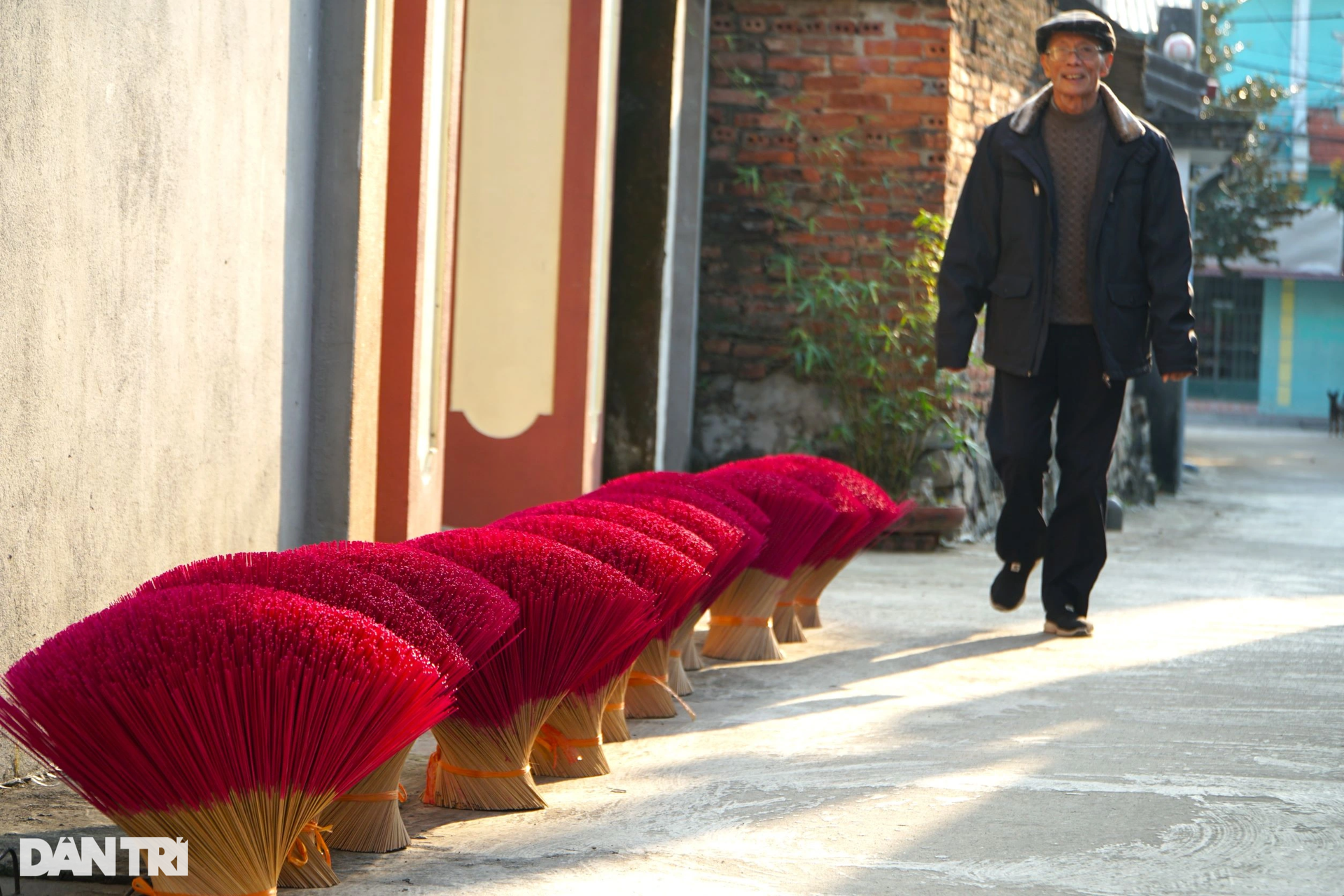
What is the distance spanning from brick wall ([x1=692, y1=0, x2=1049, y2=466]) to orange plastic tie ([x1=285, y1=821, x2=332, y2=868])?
5306mm

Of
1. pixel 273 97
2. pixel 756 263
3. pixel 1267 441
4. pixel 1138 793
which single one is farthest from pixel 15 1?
pixel 1267 441

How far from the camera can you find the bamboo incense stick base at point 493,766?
8.05 ft

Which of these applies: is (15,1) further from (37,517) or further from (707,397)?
(707,397)

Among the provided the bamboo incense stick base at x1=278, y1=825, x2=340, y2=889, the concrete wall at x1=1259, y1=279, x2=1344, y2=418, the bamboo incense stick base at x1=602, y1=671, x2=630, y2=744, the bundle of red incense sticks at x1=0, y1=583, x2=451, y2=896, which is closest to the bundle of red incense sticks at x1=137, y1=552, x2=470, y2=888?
the bamboo incense stick base at x1=278, y1=825, x2=340, y2=889

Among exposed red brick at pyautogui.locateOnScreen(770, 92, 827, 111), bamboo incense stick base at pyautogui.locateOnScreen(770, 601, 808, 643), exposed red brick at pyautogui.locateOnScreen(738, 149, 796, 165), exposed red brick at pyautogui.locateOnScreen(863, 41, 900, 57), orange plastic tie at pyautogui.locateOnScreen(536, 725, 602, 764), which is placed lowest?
bamboo incense stick base at pyautogui.locateOnScreen(770, 601, 808, 643)

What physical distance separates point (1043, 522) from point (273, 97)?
8.46 feet

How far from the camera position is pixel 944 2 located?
7.08m

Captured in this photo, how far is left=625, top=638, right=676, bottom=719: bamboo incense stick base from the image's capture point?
318 cm

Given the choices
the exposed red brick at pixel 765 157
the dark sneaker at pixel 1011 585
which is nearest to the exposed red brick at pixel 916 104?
the exposed red brick at pixel 765 157

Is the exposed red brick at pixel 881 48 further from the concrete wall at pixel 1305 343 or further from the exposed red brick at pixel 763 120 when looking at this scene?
the concrete wall at pixel 1305 343

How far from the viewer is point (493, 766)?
247 cm

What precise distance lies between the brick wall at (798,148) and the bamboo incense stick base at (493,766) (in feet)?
15.9

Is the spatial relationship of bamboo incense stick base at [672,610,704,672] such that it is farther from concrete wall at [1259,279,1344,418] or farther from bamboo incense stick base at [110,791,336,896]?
concrete wall at [1259,279,1344,418]

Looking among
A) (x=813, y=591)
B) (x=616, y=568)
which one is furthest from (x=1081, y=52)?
(x=616, y=568)
